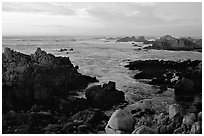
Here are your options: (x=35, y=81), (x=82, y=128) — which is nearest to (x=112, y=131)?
(x=82, y=128)

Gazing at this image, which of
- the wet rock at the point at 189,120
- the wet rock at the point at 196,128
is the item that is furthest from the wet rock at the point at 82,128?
the wet rock at the point at 196,128

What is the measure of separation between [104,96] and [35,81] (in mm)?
2376

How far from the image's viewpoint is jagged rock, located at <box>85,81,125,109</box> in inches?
347

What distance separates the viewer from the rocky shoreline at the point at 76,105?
6566mm

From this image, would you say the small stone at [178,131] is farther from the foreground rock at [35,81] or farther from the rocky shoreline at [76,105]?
the foreground rock at [35,81]

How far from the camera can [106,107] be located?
8.64 metres

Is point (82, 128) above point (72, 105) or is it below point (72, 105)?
below

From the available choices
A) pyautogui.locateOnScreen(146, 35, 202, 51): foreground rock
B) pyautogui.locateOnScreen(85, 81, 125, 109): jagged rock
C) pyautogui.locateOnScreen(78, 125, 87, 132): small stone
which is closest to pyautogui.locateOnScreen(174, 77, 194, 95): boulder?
pyautogui.locateOnScreen(85, 81, 125, 109): jagged rock

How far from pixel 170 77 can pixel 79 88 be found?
4.20m

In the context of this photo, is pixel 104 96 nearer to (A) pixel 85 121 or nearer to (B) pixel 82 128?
(A) pixel 85 121

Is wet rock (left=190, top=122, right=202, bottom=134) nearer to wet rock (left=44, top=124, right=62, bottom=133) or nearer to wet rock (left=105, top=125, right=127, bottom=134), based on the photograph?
wet rock (left=105, top=125, right=127, bottom=134)

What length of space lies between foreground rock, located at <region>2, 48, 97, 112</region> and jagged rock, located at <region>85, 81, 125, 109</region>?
957 millimetres

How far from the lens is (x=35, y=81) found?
9641 mm

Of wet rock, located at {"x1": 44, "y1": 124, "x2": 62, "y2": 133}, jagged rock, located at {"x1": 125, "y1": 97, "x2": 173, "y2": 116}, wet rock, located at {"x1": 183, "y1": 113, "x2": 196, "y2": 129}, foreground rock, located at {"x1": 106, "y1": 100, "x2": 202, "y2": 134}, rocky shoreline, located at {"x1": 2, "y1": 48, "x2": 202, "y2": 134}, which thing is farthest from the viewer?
jagged rock, located at {"x1": 125, "y1": 97, "x2": 173, "y2": 116}
